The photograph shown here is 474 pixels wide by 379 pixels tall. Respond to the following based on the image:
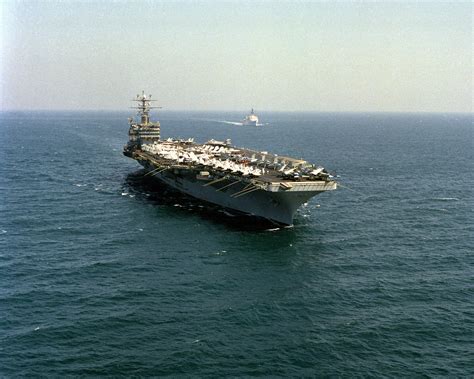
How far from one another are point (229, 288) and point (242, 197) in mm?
19645

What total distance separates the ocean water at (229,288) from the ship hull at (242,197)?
1808 millimetres

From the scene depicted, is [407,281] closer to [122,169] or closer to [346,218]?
[346,218]

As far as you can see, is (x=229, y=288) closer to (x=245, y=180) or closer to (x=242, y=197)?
(x=245, y=180)

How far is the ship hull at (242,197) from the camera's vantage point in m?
46.8

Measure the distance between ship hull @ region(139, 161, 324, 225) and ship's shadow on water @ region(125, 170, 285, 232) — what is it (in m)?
0.64

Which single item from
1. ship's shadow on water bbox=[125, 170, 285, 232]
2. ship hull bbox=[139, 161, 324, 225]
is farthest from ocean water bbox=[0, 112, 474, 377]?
ship hull bbox=[139, 161, 324, 225]

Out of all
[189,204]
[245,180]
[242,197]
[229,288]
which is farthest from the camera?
[189,204]

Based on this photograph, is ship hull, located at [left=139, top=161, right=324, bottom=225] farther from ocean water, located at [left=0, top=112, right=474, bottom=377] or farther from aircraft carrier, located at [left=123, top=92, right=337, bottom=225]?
ocean water, located at [left=0, top=112, right=474, bottom=377]

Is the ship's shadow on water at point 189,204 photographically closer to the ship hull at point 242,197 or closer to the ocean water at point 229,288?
the ocean water at point 229,288

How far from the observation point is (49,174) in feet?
242

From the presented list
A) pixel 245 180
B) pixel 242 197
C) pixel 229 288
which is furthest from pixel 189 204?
pixel 229 288

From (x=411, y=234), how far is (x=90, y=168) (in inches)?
2169

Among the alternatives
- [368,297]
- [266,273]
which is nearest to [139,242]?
[266,273]

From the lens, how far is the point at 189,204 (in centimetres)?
5838
